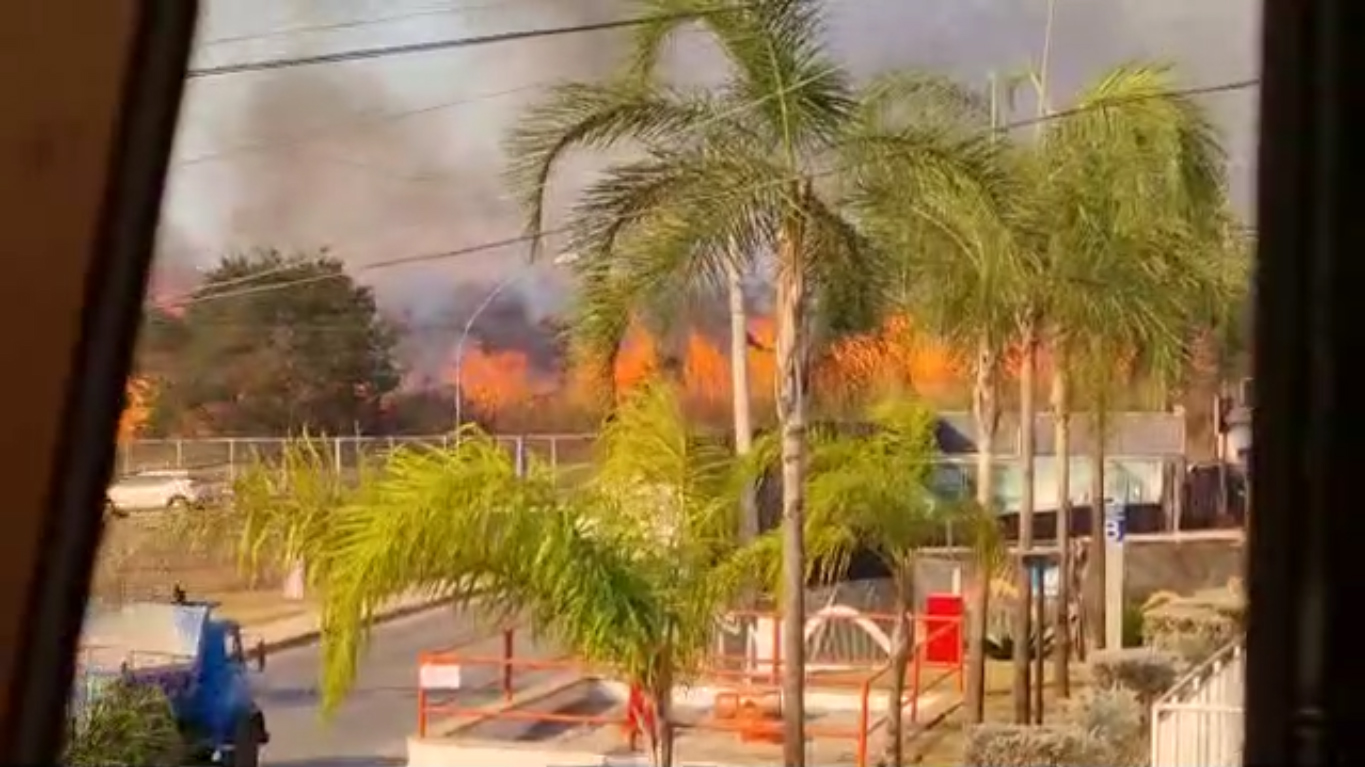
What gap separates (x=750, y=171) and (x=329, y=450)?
25.2 inches

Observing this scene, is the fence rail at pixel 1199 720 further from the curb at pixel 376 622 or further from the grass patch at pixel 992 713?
the curb at pixel 376 622

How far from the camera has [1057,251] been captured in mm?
2121

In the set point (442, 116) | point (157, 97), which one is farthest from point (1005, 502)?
point (157, 97)

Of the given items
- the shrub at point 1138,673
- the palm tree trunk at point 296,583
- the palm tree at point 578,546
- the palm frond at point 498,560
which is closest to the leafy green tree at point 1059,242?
the shrub at point 1138,673

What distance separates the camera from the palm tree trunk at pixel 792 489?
6.88ft

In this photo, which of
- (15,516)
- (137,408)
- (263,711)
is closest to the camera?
(15,516)

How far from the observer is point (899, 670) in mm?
2121

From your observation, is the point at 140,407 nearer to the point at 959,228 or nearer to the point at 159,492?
the point at 159,492

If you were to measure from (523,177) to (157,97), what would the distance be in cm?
96

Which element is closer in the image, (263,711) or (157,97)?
(157,97)

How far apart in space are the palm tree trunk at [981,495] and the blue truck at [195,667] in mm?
893

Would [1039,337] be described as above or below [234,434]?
above

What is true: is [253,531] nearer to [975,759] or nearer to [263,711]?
[263,711]

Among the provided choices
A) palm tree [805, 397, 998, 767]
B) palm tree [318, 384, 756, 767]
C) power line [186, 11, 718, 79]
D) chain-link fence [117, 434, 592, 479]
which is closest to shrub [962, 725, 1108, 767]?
→ palm tree [805, 397, 998, 767]
